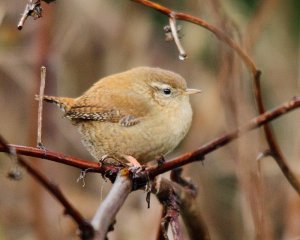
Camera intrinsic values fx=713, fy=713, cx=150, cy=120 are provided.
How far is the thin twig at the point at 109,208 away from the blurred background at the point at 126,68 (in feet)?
8.83

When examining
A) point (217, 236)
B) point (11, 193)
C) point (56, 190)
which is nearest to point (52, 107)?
point (11, 193)

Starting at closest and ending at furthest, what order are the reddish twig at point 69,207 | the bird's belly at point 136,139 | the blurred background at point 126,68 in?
1. the reddish twig at point 69,207
2. the bird's belly at point 136,139
3. the blurred background at point 126,68

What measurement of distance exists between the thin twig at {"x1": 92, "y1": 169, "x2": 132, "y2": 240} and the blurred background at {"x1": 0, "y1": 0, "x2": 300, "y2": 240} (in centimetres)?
269

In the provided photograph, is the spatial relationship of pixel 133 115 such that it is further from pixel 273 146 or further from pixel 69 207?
pixel 69 207

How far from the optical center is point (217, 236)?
5.47m

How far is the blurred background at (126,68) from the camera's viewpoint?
4969mm

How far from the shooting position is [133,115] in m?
3.48

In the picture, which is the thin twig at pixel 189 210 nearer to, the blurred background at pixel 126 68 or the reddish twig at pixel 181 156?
the reddish twig at pixel 181 156

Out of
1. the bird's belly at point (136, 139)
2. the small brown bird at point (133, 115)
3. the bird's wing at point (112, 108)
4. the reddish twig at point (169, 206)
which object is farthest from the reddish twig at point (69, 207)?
the bird's wing at point (112, 108)

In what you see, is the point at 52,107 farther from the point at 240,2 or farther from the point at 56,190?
the point at 56,190

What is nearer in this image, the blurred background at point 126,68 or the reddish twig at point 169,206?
the reddish twig at point 169,206

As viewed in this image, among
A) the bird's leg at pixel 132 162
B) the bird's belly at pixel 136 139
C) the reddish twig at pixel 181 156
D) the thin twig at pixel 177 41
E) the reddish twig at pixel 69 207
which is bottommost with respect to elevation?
the reddish twig at pixel 69 207

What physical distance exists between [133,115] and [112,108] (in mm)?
127

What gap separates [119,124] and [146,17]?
8.46ft
